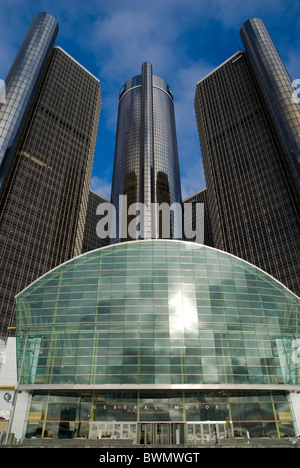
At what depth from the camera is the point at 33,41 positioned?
14025 centimetres

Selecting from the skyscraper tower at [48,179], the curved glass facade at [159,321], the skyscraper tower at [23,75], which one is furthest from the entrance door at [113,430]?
the skyscraper tower at [23,75]

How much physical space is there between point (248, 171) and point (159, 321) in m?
105

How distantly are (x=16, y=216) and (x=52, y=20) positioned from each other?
10216cm

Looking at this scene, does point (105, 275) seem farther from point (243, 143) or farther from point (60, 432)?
point (243, 143)

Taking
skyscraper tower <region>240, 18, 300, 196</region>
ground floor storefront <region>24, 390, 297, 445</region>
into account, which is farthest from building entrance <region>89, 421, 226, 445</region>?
skyscraper tower <region>240, 18, 300, 196</region>

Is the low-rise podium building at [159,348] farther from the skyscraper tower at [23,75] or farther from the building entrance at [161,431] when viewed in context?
the skyscraper tower at [23,75]

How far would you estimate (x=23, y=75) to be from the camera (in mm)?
127625

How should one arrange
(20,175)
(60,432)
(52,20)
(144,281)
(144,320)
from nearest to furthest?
(60,432), (144,320), (144,281), (20,175), (52,20)

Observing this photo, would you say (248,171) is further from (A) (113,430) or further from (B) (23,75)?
(A) (113,430)

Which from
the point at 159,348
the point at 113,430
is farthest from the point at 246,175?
the point at 113,430

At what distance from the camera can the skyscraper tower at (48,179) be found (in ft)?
341

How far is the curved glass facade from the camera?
39.2 metres
